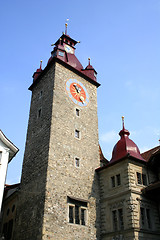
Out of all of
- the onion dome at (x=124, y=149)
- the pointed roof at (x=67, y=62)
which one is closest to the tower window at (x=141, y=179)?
A: the onion dome at (x=124, y=149)

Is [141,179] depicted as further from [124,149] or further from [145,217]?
[124,149]

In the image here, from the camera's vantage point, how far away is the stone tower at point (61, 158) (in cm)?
1847

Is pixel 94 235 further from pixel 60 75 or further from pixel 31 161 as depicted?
pixel 60 75

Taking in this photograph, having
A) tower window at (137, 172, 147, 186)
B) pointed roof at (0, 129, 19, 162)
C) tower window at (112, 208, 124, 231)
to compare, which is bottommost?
tower window at (112, 208, 124, 231)

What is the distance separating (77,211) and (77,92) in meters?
11.5

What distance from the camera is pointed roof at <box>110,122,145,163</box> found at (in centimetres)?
2189

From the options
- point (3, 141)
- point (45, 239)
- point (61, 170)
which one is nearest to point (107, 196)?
point (61, 170)

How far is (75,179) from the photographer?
20797mm

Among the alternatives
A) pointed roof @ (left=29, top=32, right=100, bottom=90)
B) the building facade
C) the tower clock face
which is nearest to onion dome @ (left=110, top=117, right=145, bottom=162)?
the building facade

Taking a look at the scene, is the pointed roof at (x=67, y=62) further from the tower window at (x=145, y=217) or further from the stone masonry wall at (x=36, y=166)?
the tower window at (x=145, y=217)

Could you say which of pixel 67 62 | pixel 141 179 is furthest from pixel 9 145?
pixel 67 62

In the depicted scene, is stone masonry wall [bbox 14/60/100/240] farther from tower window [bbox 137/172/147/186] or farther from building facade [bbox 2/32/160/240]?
tower window [bbox 137/172/147/186]

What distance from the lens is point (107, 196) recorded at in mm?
20938

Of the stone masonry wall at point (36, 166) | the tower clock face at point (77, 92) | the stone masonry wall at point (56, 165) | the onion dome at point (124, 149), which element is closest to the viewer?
the stone masonry wall at point (56, 165)
